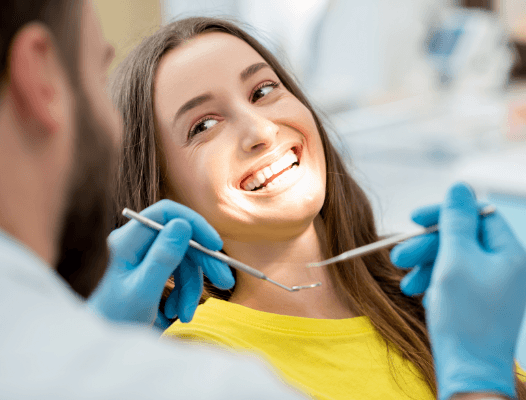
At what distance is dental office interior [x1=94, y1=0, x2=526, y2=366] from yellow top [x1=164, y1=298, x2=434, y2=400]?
181 cm

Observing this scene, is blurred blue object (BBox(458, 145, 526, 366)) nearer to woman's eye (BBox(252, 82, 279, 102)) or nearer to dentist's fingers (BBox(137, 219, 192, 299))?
woman's eye (BBox(252, 82, 279, 102))

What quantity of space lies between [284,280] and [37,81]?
636 millimetres

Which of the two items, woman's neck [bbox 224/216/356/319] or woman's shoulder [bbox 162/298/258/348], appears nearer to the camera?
woman's shoulder [bbox 162/298/258/348]

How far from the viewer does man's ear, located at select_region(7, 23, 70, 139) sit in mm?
509

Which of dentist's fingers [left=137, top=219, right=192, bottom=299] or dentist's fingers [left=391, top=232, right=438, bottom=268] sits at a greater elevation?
dentist's fingers [left=137, top=219, right=192, bottom=299]

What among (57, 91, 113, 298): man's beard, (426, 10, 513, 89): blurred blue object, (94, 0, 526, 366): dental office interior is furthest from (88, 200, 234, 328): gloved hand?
(426, 10, 513, 89): blurred blue object

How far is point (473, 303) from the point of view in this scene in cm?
74

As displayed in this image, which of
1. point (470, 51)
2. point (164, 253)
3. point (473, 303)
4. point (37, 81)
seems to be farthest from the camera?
point (470, 51)

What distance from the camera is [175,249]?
851 mm

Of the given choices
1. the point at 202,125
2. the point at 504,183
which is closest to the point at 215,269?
the point at 202,125

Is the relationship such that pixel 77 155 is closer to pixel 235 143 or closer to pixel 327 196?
pixel 235 143

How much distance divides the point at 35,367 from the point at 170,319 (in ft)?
2.22

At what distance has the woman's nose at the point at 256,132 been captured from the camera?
98 cm

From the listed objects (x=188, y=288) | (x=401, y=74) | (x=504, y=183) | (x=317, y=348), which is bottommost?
(x=401, y=74)
